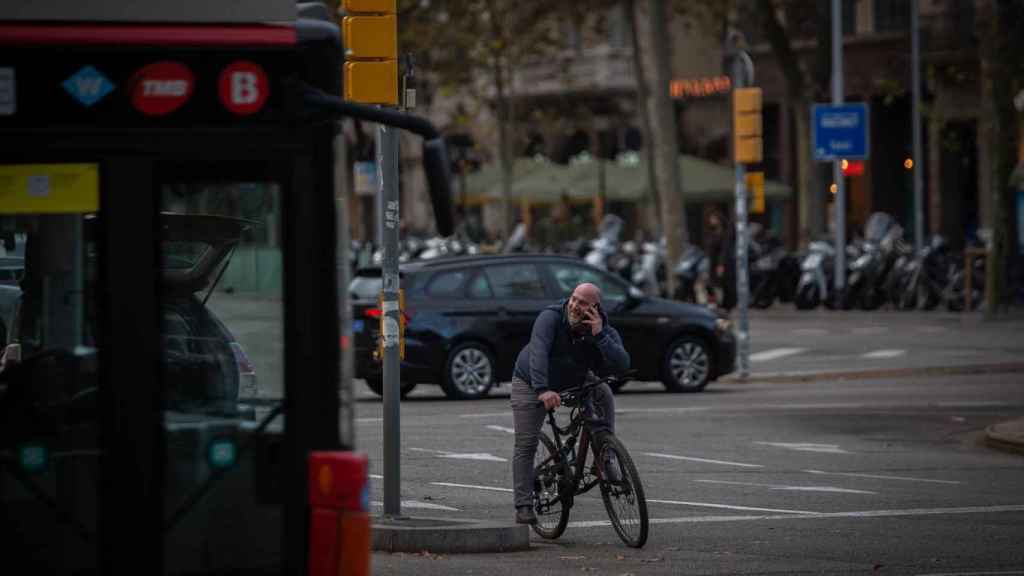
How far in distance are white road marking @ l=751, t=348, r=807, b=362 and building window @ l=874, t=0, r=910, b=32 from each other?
24.5 metres

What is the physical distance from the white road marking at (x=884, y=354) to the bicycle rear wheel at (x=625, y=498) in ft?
57.0

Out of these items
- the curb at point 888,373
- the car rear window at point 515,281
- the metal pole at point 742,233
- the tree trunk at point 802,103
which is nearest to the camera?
the car rear window at point 515,281

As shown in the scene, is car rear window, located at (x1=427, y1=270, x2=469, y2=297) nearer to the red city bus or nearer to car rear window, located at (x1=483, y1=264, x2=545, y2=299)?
car rear window, located at (x1=483, y1=264, x2=545, y2=299)

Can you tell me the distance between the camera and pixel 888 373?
26422 mm

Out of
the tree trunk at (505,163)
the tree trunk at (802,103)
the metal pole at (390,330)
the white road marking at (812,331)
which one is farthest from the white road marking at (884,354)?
the tree trunk at (505,163)

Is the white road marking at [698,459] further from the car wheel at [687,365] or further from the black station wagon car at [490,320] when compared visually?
the car wheel at [687,365]

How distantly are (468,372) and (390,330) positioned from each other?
10592 mm

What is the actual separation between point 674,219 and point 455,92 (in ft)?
47.3

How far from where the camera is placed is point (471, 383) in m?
22.4

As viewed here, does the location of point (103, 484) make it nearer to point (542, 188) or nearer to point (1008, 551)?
point (1008, 551)

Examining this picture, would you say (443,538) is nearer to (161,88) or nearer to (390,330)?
(390,330)

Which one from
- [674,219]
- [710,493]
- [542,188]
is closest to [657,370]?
[710,493]

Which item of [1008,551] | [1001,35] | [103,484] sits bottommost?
[1008,551]

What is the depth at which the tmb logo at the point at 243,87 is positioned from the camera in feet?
21.9
